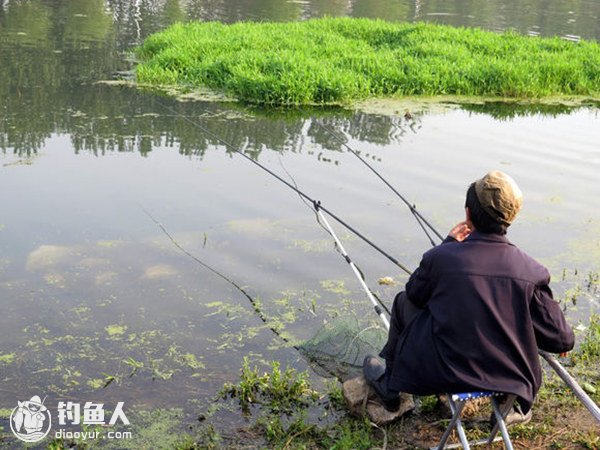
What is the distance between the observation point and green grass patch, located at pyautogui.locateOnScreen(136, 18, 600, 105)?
11.4 metres

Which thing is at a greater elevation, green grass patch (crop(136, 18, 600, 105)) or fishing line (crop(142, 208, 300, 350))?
green grass patch (crop(136, 18, 600, 105))

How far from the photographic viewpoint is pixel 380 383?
3.67m

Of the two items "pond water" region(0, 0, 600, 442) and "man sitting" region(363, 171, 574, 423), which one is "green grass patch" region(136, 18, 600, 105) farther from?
"man sitting" region(363, 171, 574, 423)

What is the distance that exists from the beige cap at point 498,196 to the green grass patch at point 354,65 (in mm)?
8239

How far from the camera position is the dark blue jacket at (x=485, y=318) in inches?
118

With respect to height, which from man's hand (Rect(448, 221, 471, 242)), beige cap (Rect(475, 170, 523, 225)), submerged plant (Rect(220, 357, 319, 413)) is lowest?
submerged plant (Rect(220, 357, 319, 413))

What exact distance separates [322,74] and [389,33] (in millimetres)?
5028

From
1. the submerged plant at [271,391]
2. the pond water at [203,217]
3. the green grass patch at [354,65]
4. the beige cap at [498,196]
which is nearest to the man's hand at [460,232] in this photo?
the beige cap at [498,196]

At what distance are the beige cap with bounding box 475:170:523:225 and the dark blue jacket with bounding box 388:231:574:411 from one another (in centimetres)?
11

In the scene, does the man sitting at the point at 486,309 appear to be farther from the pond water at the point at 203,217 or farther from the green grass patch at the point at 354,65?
the green grass patch at the point at 354,65

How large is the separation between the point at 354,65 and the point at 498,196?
9.83m

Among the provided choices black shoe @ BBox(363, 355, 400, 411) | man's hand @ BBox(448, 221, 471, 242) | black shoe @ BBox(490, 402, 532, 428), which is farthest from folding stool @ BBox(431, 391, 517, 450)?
man's hand @ BBox(448, 221, 471, 242)

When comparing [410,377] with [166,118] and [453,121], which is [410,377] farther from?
[453,121]

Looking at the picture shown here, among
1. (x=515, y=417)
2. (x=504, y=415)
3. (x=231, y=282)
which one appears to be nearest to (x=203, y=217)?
(x=231, y=282)
